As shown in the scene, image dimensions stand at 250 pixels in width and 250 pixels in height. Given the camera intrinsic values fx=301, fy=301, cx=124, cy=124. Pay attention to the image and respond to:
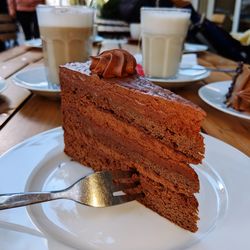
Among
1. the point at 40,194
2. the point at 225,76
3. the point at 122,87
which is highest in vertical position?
the point at 122,87

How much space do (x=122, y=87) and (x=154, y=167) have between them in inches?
9.4

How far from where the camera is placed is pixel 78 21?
4.75ft

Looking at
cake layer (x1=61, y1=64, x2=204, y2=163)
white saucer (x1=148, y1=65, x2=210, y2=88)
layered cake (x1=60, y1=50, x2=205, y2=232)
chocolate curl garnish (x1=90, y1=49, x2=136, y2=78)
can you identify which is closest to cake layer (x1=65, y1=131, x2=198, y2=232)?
layered cake (x1=60, y1=50, x2=205, y2=232)

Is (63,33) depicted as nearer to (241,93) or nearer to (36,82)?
(36,82)

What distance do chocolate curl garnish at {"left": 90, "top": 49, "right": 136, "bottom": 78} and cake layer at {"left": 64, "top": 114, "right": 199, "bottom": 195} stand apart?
0.17 m

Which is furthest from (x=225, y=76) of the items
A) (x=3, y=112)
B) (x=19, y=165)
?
(x=19, y=165)

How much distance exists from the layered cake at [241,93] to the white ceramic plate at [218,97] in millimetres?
25

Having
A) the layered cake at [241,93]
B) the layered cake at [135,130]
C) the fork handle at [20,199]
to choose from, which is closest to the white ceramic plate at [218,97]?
the layered cake at [241,93]

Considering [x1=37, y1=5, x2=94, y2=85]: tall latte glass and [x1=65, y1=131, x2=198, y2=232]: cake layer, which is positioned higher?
[x1=37, y1=5, x2=94, y2=85]: tall latte glass

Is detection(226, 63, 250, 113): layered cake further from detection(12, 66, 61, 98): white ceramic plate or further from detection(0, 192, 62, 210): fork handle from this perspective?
detection(0, 192, 62, 210): fork handle

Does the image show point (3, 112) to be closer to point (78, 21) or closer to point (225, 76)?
point (78, 21)

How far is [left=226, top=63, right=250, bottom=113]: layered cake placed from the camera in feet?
3.89

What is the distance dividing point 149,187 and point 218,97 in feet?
2.26

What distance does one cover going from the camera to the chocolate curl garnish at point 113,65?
0.90m
